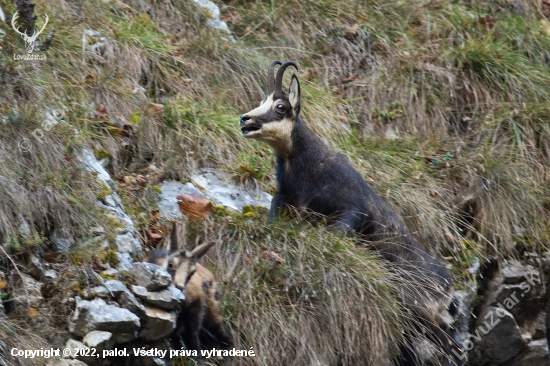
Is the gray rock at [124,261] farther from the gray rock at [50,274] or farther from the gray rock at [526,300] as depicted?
the gray rock at [526,300]

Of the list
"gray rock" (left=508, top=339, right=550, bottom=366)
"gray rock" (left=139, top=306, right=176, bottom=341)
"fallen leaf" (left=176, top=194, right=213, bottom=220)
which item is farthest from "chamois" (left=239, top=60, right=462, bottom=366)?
"gray rock" (left=139, top=306, right=176, bottom=341)

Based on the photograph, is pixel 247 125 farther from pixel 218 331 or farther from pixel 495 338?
pixel 495 338

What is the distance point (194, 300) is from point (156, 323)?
0.42 meters

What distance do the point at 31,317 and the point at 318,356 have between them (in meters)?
2.11

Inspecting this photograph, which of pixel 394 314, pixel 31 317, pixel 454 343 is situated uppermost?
pixel 31 317

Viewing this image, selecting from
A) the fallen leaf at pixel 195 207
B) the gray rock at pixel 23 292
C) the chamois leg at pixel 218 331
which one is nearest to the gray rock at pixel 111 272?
the gray rock at pixel 23 292

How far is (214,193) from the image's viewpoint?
6.73 metres

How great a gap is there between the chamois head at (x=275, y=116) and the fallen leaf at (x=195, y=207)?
0.69 meters

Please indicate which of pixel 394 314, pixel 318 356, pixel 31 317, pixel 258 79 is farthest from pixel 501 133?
pixel 31 317

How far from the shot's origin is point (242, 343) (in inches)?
212

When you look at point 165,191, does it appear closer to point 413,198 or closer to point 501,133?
point 413,198

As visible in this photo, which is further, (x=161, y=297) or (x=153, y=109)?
(x=153, y=109)

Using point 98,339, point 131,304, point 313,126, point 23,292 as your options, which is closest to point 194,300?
point 131,304

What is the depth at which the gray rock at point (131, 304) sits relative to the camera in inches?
185
